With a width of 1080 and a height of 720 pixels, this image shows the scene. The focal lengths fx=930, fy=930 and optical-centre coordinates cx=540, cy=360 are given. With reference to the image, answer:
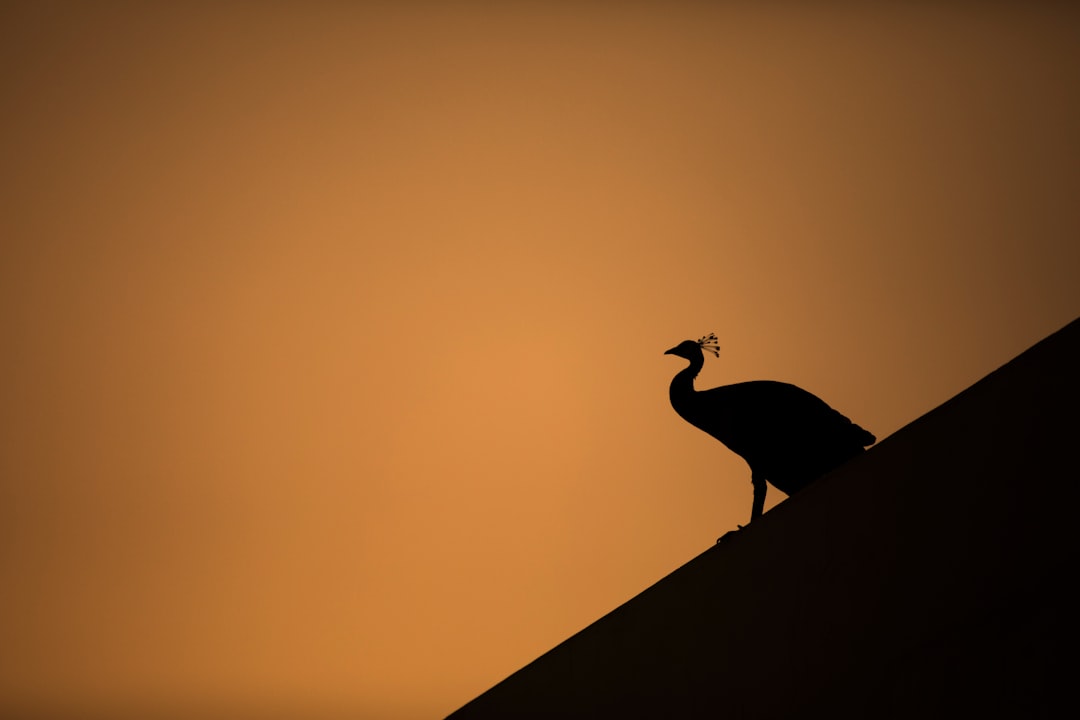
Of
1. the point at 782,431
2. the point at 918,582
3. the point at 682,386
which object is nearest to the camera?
the point at 918,582

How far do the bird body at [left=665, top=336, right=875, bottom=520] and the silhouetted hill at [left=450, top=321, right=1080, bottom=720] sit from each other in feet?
1.07

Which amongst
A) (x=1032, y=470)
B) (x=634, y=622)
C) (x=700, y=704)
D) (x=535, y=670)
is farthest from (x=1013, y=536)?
(x=535, y=670)

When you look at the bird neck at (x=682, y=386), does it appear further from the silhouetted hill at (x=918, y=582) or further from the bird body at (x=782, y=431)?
the silhouetted hill at (x=918, y=582)

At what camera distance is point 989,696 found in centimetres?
69

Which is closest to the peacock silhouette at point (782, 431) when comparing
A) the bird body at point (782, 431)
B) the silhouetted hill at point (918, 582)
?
the bird body at point (782, 431)

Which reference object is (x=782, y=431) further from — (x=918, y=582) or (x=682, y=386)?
(x=918, y=582)

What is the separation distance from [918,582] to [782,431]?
0.60m

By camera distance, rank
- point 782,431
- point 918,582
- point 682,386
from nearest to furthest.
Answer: point 918,582, point 782,431, point 682,386

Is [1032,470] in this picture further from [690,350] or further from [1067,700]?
[690,350]

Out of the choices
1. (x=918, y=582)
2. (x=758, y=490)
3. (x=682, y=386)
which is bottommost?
(x=918, y=582)

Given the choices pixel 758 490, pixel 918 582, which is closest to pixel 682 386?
pixel 758 490

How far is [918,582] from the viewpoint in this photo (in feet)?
2.56

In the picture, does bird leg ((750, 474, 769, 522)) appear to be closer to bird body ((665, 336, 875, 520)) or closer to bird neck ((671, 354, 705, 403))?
bird body ((665, 336, 875, 520))

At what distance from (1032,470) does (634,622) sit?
0.60 m
